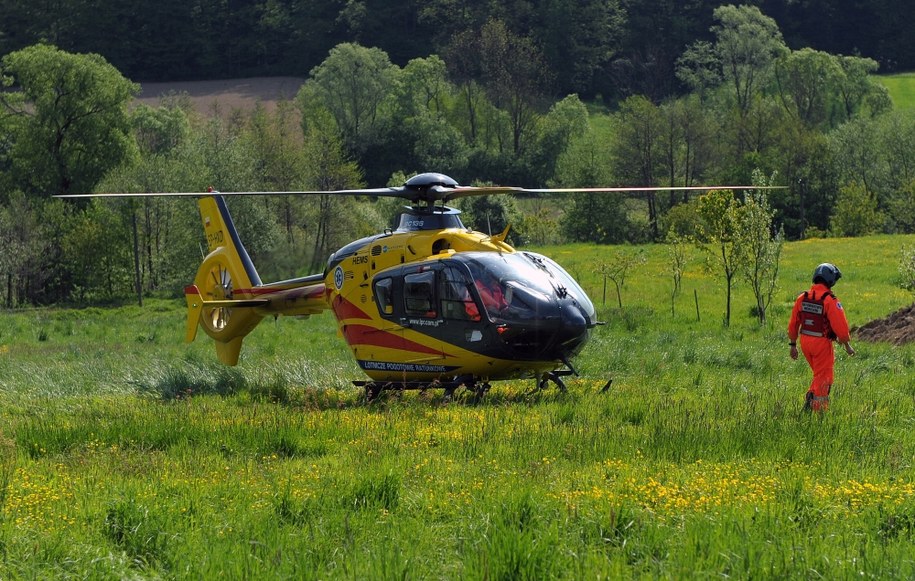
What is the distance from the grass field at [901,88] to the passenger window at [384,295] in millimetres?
101064

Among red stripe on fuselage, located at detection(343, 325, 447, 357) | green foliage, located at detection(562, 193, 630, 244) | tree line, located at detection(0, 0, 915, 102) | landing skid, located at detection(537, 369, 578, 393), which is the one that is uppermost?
tree line, located at detection(0, 0, 915, 102)

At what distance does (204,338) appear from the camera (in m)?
36.6

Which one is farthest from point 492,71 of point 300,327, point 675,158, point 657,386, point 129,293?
point 657,386

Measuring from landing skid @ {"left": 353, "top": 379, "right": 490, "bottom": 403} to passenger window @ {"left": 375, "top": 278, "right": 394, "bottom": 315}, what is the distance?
43.9 inches

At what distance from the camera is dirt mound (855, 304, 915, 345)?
24719mm

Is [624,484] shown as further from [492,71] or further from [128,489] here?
[492,71]

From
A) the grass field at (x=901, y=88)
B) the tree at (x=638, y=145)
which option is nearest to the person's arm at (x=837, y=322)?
the tree at (x=638, y=145)

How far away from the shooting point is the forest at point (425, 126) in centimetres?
6206

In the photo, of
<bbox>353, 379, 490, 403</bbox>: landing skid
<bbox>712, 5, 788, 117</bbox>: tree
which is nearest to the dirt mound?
<bbox>353, 379, 490, 403</bbox>: landing skid

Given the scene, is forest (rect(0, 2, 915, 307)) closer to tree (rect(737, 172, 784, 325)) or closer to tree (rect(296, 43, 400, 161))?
tree (rect(296, 43, 400, 161))

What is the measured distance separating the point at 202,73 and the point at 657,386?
11306cm

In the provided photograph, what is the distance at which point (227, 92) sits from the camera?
114312 millimetres

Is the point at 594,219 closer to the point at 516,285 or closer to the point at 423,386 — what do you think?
the point at 423,386

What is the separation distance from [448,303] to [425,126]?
78.6 m
